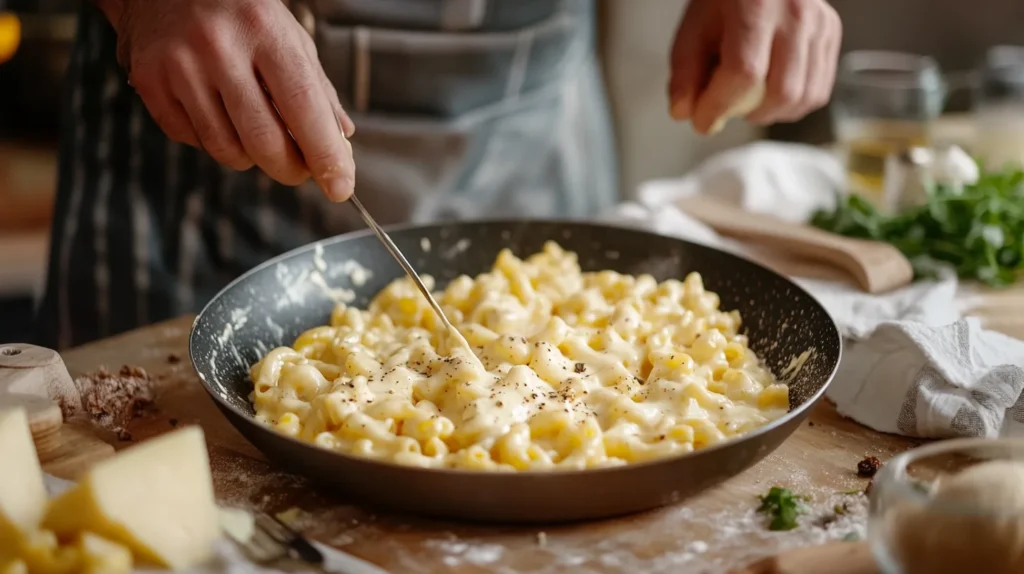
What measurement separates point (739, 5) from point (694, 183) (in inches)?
28.6

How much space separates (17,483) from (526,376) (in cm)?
58

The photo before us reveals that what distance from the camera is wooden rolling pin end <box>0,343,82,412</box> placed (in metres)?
1.20

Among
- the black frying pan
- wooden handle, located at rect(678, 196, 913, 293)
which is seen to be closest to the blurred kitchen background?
wooden handle, located at rect(678, 196, 913, 293)

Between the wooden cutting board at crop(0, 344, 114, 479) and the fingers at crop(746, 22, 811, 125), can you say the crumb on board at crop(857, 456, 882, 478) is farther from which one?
the wooden cutting board at crop(0, 344, 114, 479)

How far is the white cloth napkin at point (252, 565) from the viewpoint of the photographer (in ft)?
3.22

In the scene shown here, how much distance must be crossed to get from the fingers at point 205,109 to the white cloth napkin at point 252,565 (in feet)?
1.70

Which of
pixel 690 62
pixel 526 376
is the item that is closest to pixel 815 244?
pixel 690 62

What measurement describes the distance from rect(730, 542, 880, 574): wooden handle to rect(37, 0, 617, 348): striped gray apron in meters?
1.32

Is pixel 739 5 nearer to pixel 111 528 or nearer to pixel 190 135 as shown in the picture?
pixel 190 135

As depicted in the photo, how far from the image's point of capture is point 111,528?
Answer: 953 millimetres

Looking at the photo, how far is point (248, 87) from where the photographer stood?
1252mm

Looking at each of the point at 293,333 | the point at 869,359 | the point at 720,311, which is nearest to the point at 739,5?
the point at 720,311

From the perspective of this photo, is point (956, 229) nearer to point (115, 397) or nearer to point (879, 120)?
point (879, 120)

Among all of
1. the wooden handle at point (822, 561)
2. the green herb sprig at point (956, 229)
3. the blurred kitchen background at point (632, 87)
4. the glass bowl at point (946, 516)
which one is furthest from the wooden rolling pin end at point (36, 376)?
the blurred kitchen background at point (632, 87)
